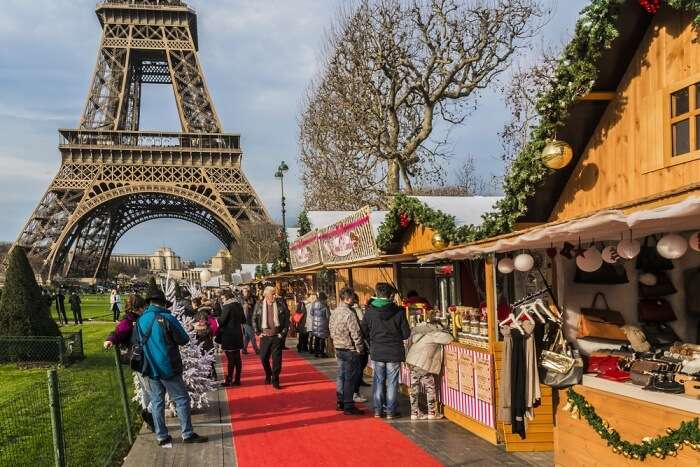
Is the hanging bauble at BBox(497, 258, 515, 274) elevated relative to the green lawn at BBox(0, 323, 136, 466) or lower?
elevated

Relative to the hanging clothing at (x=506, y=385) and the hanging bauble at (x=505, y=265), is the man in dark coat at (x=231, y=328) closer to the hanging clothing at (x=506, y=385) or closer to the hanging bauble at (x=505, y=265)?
the hanging bauble at (x=505, y=265)

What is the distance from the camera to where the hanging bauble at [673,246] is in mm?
4598

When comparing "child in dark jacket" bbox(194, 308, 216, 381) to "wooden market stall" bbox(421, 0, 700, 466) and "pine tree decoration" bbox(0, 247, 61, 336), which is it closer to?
"wooden market stall" bbox(421, 0, 700, 466)

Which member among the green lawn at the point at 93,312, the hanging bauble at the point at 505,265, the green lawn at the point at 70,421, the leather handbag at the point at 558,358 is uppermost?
the hanging bauble at the point at 505,265

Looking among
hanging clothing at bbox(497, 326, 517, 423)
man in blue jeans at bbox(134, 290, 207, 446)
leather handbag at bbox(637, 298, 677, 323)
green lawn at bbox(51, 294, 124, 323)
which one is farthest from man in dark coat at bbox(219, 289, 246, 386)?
green lawn at bbox(51, 294, 124, 323)

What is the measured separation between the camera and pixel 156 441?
22.8ft

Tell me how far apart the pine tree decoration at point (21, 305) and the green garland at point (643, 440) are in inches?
487

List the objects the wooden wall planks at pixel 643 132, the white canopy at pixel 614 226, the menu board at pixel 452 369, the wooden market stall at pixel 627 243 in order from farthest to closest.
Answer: the menu board at pixel 452 369 < the wooden wall planks at pixel 643 132 < the wooden market stall at pixel 627 243 < the white canopy at pixel 614 226

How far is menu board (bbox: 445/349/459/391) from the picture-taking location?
7257 mm

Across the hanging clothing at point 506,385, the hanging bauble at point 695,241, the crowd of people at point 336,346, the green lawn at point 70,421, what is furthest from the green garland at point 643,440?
the green lawn at point 70,421

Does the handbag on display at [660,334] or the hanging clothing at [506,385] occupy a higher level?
the handbag on display at [660,334]

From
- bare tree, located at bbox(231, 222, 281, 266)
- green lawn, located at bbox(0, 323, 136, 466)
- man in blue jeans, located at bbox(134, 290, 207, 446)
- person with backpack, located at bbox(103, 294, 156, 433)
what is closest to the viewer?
man in blue jeans, located at bbox(134, 290, 207, 446)

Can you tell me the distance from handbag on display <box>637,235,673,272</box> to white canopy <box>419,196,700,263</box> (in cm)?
36

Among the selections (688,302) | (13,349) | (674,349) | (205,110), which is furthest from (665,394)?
(205,110)
